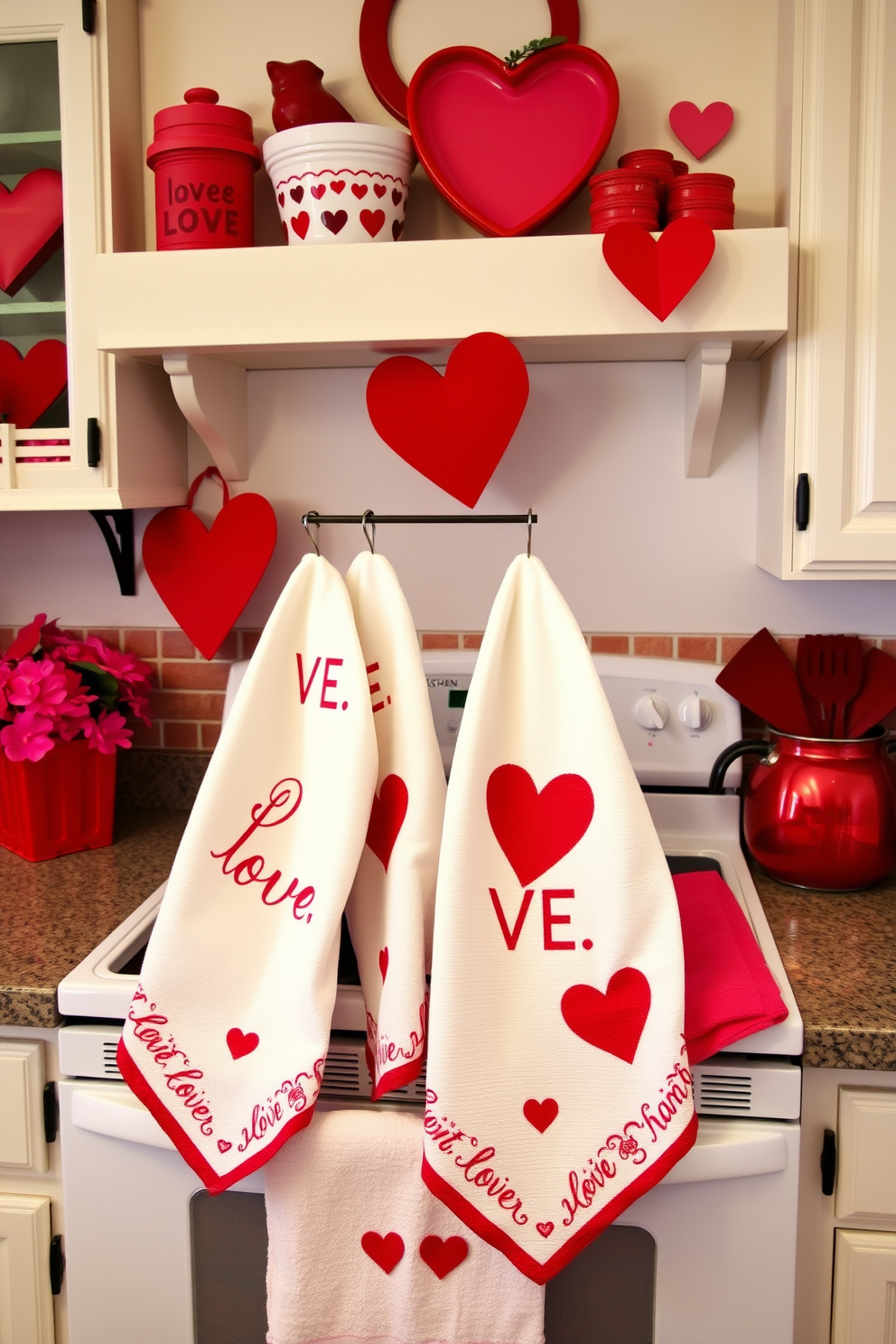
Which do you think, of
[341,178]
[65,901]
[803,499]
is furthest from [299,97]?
[65,901]

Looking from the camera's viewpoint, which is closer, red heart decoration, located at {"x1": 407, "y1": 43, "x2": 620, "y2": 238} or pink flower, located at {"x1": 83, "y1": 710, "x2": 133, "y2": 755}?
red heart decoration, located at {"x1": 407, "y1": 43, "x2": 620, "y2": 238}

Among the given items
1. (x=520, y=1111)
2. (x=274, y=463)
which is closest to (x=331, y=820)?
(x=520, y=1111)

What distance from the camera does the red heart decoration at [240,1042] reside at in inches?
43.6

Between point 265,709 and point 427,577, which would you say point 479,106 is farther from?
point 265,709

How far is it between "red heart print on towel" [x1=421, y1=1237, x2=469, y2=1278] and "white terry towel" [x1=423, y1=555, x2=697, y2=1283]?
68 mm

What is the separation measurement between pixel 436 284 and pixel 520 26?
491 millimetres

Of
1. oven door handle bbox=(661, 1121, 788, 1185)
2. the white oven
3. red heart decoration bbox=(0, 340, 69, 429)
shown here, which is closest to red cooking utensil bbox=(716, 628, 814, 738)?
the white oven

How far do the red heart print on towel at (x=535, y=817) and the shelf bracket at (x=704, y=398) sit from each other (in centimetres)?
61

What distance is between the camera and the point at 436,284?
1.36 m

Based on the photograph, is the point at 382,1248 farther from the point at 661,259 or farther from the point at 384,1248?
the point at 661,259

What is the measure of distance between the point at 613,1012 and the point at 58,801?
2.96ft

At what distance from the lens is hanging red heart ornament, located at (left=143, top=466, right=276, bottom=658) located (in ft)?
5.42

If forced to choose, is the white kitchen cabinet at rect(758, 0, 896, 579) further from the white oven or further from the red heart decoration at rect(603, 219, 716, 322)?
the white oven

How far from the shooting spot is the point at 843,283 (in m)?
1.33
